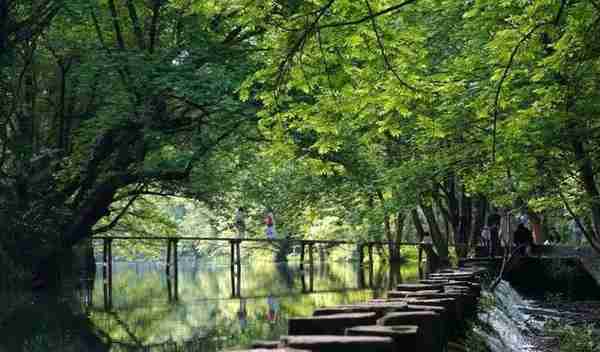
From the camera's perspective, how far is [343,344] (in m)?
4.30

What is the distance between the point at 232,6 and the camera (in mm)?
8141

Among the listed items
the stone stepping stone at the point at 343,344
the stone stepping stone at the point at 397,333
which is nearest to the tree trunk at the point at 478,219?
the stone stepping stone at the point at 397,333

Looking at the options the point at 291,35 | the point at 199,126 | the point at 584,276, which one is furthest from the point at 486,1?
the point at 584,276

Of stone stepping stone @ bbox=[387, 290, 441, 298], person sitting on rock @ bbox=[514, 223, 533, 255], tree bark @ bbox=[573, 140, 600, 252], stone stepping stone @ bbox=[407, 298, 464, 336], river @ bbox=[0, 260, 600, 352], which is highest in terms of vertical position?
tree bark @ bbox=[573, 140, 600, 252]

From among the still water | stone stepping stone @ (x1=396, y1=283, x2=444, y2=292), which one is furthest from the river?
stone stepping stone @ (x1=396, y1=283, x2=444, y2=292)

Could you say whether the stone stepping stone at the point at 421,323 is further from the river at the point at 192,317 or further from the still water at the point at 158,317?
the still water at the point at 158,317

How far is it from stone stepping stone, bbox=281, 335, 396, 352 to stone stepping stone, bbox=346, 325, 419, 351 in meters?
0.25

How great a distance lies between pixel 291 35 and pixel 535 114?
18.2ft

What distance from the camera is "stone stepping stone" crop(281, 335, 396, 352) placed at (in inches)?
169

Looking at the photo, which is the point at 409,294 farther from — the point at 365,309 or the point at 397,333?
the point at 397,333

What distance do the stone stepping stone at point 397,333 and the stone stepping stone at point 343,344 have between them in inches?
9.8

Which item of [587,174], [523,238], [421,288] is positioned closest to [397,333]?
[421,288]

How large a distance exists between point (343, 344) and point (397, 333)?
0.60m

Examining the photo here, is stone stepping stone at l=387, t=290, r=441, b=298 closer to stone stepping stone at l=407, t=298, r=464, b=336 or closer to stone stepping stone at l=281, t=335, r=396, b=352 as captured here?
stone stepping stone at l=407, t=298, r=464, b=336
